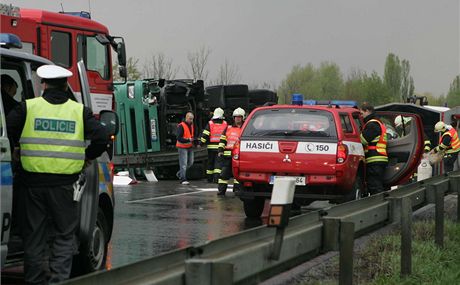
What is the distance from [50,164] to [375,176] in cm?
817

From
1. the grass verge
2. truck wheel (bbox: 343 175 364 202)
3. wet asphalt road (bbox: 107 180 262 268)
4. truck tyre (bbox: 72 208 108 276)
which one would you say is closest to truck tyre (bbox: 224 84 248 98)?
wet asphalt road (bbox: 107 180 262 268)

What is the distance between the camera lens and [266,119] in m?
12.0

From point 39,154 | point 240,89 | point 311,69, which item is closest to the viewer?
point 39,154

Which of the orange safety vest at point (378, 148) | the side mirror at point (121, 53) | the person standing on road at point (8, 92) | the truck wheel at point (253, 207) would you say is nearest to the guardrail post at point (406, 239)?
the person standing on road at point (8, 92)

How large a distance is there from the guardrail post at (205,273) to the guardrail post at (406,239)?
13.6 ft

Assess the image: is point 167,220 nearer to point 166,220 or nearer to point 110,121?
point 166,220

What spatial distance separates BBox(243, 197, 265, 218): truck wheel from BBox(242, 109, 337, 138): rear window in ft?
3.92

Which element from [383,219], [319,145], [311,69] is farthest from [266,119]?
[311,69]

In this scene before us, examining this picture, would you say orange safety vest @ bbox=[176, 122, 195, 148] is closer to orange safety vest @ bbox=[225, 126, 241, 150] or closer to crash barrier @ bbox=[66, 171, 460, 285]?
orange safety vest @ bbox=[225, 126, 241, 150]

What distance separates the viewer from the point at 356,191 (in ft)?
40.2

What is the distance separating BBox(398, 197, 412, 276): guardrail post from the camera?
738 cm

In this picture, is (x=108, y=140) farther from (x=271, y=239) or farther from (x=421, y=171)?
(x=421, y=171)

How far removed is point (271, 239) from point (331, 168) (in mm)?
6799

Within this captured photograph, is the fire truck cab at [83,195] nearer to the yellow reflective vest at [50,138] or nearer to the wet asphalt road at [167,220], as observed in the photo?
the yellow reflective vest at [50,138]
